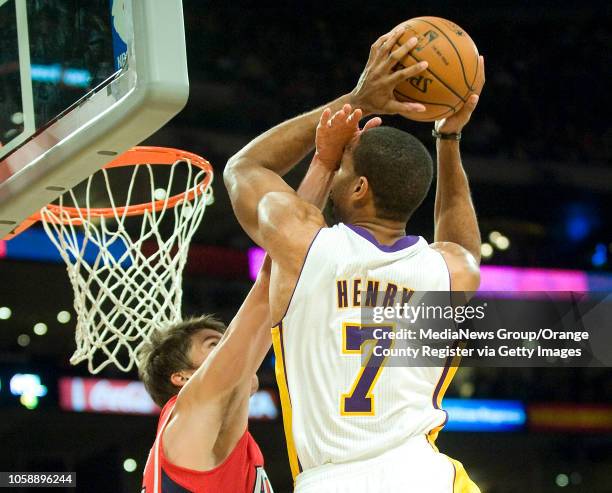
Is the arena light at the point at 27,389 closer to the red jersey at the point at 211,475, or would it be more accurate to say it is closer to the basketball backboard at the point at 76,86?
the red jersey at the point at 211,475

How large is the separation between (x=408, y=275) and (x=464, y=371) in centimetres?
748

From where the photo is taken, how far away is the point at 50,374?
8812 millimetres

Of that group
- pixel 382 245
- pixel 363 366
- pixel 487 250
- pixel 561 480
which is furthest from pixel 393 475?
pixel 487 250

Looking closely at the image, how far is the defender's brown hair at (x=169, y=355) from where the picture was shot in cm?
377

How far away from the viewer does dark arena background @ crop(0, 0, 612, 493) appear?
8.82 meters

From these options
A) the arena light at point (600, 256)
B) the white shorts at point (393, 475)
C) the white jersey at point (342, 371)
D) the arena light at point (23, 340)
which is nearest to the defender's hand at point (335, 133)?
the white jersey at point (342, 371)

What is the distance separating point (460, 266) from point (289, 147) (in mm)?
582

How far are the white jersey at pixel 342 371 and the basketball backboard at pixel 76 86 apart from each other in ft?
1.86

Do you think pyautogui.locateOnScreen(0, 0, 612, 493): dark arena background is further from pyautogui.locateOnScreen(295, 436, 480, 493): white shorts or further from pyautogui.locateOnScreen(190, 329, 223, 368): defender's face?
pyautogui.locateOnScreen(295, 436, 480, 493): white shorts

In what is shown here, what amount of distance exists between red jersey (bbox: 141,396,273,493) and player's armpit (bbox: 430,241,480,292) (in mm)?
1088

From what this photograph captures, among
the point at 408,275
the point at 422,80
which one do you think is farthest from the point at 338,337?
the point at 422,80

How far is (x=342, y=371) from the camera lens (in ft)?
8.61

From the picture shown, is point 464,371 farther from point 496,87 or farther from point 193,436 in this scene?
point 193,436

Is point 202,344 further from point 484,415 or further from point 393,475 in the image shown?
point 484,415
